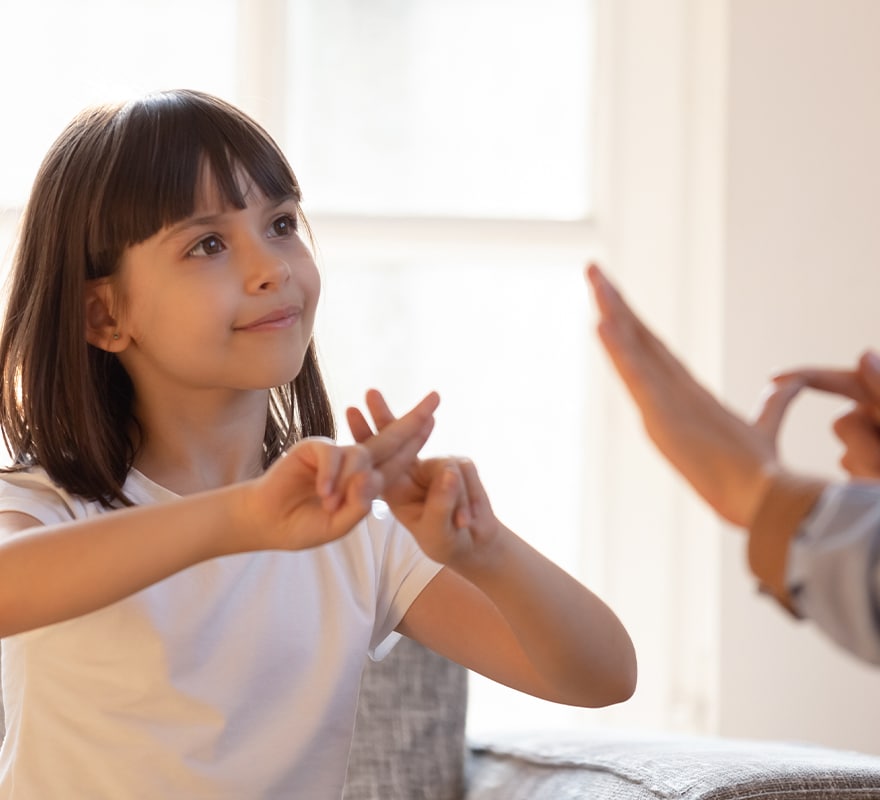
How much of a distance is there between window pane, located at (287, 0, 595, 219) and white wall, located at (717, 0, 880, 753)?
325 millimetres

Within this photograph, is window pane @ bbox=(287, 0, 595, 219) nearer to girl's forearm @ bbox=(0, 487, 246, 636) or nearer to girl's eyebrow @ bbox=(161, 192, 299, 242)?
girl's eyebrow @ bbox=(161, 192, 299, 242)

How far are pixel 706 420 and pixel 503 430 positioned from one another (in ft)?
5.10

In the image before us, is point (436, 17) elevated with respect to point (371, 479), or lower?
elevated

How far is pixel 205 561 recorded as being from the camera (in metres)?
1.20

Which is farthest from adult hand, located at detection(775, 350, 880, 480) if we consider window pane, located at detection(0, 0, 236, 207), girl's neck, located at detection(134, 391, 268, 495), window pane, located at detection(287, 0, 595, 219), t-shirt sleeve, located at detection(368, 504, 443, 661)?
window pane, located at detection(0, 0, 236, 207)

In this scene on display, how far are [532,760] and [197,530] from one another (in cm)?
66

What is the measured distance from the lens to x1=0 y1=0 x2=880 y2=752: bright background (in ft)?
7.25

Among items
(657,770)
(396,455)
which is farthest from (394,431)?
(657,770)

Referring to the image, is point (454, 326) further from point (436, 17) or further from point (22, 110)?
point (22, 110)

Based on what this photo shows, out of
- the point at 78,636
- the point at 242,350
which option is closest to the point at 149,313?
the point at 242,350

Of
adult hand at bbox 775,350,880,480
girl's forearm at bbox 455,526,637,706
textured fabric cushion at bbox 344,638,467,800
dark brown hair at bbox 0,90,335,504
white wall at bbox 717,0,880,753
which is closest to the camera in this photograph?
adult hand at bbox 775,350,880,480

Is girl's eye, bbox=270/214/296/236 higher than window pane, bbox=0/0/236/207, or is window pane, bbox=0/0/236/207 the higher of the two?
window pane, bbox=0/0/236/207

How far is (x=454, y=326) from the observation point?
231cm

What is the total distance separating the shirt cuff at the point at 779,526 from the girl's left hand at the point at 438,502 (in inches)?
14.1
